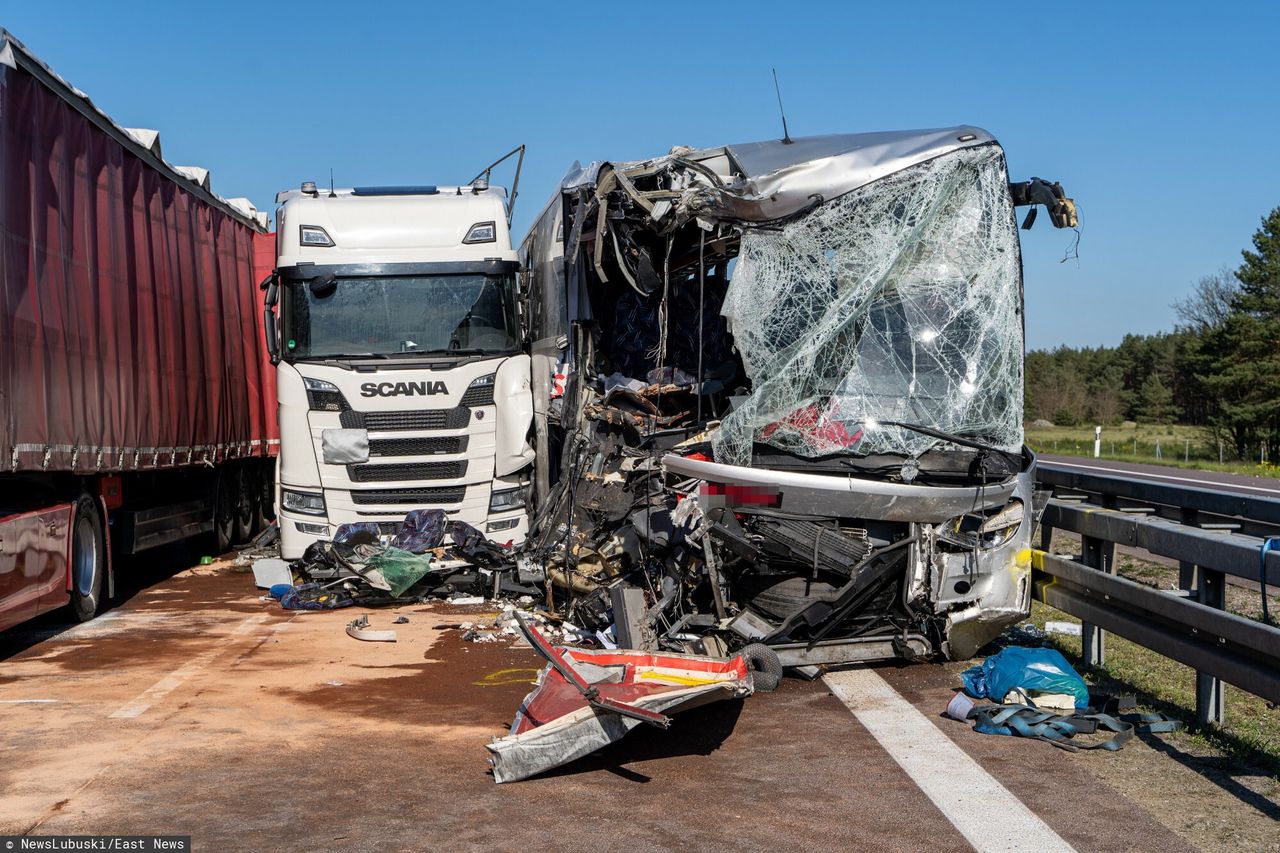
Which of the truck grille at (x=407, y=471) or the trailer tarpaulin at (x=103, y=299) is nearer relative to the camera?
the trailer tarpaulin at (x=103, y=299)

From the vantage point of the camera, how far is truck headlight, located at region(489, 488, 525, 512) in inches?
475

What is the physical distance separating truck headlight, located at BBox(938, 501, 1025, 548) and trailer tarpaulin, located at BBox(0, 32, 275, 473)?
6057 millimetres

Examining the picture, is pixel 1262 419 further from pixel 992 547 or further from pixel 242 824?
pixel 242 824

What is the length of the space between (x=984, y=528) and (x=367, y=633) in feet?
14.7

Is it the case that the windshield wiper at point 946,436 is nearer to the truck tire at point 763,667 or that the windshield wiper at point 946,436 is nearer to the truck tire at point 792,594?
the truck tire at point 792,594

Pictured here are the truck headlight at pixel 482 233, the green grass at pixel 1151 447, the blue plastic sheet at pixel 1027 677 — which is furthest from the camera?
the green grass at pixel 1151 447

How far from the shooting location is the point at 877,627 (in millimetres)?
7668

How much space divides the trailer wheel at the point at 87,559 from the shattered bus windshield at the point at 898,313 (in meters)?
5.82

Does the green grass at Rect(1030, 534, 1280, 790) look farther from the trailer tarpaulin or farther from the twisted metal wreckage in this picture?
the trailer tarpaulin

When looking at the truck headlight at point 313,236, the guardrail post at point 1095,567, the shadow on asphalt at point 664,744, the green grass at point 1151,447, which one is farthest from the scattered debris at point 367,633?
the green grass at point 1151,447

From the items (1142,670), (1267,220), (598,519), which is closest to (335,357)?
(598,519)

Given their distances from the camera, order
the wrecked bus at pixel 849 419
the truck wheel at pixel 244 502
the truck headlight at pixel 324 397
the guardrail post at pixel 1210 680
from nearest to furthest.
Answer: the guardrail post at pixel 1210 680 < the wrecked bus at pixel 849 419 < the truck headlight at pixel 324 397 < the truck wheel at pixel 244 502

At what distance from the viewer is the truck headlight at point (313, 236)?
12219 mm

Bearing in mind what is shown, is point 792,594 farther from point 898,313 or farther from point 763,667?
point 898,313
